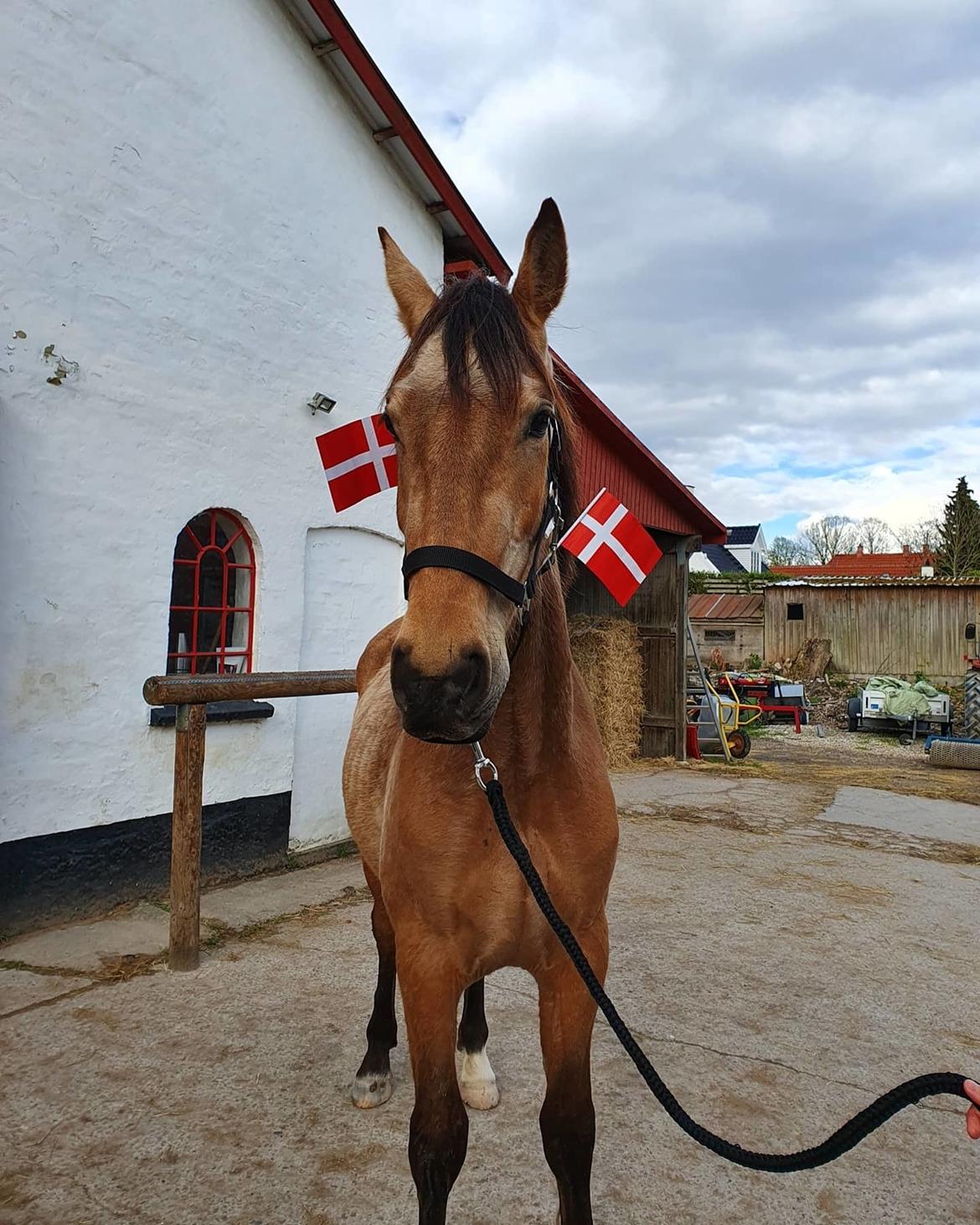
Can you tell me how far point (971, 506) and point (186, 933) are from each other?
38391 millimetres

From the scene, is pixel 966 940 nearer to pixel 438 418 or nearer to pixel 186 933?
pixel 186 933

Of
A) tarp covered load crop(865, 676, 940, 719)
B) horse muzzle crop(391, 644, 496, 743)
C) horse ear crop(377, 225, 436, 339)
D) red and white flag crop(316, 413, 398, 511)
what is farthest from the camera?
tarp covered load crop(865, 676, 940, 719)

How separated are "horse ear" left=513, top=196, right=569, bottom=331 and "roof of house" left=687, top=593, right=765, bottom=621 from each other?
67.1 feet

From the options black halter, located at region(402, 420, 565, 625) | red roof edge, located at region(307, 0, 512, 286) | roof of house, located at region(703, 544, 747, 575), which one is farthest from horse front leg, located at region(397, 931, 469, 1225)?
roof of house, located at region(703, 544, 747, 575)

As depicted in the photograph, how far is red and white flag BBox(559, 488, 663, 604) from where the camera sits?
2.54m

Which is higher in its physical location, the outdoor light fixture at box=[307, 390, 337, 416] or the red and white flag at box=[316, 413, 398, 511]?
the outdoor light fixture at box=[307, 390, 337, 416]

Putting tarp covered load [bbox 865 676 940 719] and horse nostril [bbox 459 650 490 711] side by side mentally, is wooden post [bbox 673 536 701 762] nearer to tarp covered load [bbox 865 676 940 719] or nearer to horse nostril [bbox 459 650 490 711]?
tarp covered load [bbox 865 676 940 719]

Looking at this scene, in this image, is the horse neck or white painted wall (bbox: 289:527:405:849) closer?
the horse neck

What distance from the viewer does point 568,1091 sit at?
180 cm

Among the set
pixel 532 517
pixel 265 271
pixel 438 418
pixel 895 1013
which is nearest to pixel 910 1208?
pixel 895 1013

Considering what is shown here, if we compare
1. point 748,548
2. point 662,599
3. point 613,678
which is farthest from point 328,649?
point 748,548

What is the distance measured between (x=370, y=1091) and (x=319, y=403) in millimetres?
4360

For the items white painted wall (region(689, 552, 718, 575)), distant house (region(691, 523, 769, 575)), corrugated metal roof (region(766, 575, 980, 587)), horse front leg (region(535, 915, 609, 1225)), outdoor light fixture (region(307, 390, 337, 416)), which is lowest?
horse front leg (region(535, 915, 609, 1225))

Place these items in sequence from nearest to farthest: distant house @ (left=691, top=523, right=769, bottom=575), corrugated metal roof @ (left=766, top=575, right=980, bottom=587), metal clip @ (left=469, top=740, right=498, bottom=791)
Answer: metal clip @ (left=469, top=740, right=498, bottom=791)
corrugated metal roof @ (left=766, top=575, right=980, bottom=587)
distant house @ (left=691, top=523, right=769, bottom=575)
